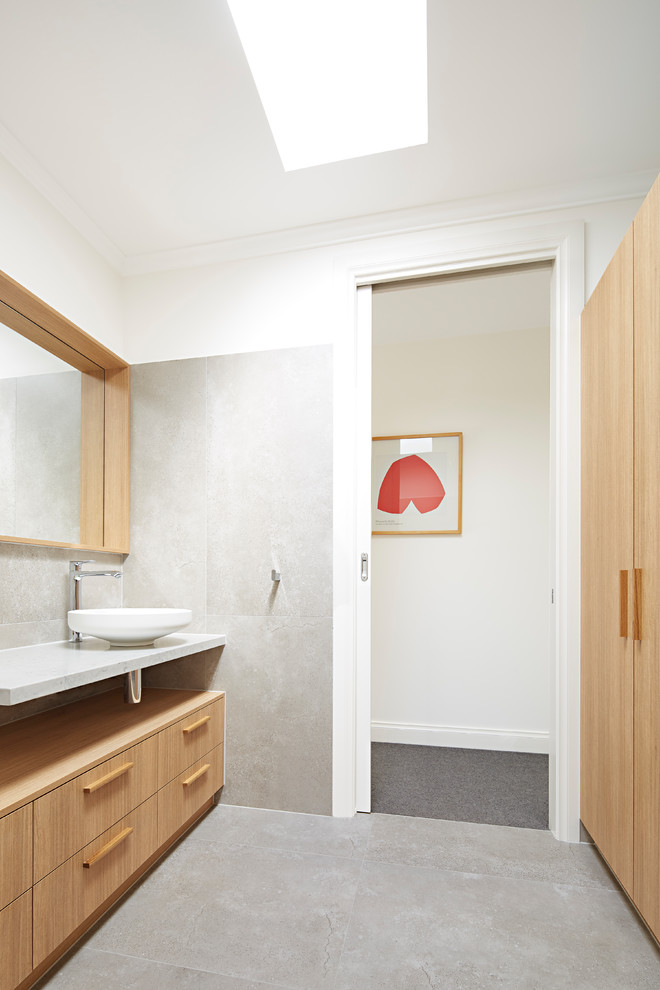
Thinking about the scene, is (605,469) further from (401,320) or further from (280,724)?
(401,320)

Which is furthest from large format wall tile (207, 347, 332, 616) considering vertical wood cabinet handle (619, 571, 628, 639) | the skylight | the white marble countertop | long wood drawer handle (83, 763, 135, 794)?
vertical wood cabinet handle (619, 571, 628, 639)

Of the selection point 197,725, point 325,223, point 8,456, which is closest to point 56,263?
point 8,456

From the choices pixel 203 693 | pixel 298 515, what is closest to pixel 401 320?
pixel 298 515

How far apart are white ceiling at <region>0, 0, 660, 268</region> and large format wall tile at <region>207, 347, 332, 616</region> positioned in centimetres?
67

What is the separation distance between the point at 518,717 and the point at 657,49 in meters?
3.11

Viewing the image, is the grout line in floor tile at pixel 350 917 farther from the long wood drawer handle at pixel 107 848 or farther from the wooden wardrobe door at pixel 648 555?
the wooden wardrobe door at pixel 648 555

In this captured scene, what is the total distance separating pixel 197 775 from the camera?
7.21ft

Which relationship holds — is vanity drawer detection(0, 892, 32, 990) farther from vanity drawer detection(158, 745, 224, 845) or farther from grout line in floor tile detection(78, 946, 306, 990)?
vanity drawer detection(158, 745, 224, 845)

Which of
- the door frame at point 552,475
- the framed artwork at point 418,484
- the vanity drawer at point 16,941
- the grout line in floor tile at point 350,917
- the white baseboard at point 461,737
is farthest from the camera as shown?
the framed artwork at point 418,484

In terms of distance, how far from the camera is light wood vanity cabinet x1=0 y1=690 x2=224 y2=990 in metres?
1.31

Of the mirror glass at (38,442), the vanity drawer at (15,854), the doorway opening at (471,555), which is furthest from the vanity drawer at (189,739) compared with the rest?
the doorway opening at (471,555)

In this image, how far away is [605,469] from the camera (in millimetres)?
1925

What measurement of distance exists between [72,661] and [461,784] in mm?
1972

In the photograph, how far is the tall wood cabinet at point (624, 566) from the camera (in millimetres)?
1507
